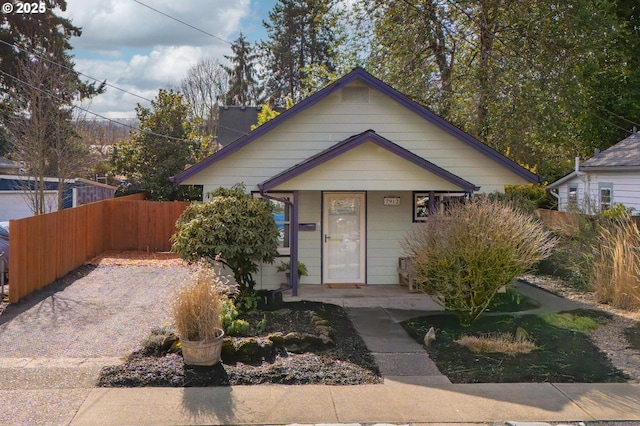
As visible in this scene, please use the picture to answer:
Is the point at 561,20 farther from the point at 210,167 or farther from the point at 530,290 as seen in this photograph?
the point at 210,167

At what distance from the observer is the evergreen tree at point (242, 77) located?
43031 millimetres

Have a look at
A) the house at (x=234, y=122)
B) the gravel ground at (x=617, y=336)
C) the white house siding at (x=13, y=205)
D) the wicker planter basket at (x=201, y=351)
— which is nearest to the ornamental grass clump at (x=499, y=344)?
the gravel ground at (x=617, y=336)

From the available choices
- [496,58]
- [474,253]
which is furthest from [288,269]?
[496,58]

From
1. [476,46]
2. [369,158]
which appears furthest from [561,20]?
[369,158]

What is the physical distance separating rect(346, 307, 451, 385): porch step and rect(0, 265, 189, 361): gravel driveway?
10.0 feet

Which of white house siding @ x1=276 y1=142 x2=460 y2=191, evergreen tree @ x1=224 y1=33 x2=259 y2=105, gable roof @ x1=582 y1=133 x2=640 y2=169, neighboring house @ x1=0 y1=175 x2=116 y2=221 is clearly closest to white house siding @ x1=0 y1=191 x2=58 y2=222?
neighboring house @ x1=0 y1=175 x2=116 y2=221

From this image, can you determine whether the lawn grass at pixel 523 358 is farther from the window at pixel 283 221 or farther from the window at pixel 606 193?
the window at pixel 606 193

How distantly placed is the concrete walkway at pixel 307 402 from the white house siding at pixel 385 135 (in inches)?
243

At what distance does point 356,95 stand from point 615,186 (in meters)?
12.8

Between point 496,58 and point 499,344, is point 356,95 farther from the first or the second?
point 496,58

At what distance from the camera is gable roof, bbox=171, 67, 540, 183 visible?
1111cm

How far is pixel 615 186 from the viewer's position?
1956 centimetres

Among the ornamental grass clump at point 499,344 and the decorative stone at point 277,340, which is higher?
the decorative stone at point 277,340
